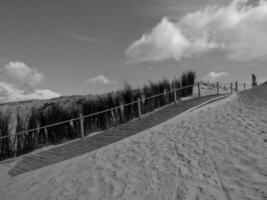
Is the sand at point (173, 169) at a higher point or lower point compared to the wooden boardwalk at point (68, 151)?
higher

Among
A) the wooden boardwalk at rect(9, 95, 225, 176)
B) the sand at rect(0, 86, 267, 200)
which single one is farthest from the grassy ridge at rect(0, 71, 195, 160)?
the sand at rect(0, 86, 267, 200)

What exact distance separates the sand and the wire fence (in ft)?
5.35

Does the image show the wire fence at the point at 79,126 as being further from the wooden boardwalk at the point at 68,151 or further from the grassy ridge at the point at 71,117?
the wooden boardwalk at the point at 68,151

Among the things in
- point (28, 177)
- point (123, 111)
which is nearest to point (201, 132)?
point (28, 177)

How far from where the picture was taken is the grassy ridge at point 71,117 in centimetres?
885

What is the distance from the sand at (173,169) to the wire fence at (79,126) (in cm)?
163

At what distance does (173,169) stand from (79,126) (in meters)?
6.96

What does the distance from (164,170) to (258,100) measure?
19.6 ft

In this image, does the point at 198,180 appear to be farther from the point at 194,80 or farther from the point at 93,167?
the point at 194,80

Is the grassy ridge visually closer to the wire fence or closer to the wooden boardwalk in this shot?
the wire fence

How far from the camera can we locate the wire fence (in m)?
8.70

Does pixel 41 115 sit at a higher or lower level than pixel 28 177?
higher

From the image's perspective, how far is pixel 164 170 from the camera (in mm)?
4473

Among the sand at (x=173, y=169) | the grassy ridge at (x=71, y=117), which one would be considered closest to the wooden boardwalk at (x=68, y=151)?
the sand at (x=173, y=169)
